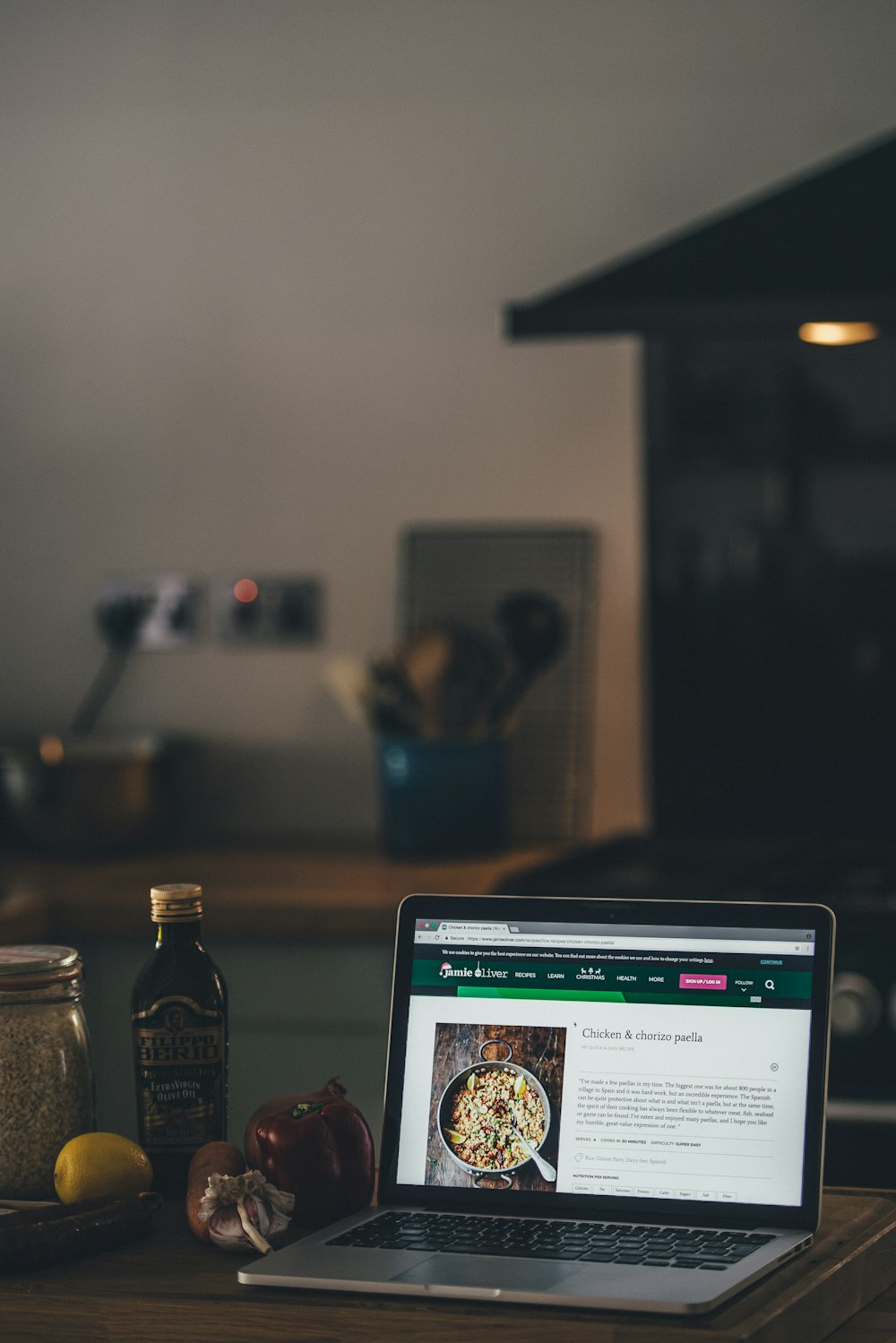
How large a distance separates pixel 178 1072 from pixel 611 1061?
0.30 m

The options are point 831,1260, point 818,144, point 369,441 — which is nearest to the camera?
point 831,1260

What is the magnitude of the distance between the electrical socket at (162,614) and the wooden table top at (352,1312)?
201 cm

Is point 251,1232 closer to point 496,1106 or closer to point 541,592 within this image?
point 496,1106

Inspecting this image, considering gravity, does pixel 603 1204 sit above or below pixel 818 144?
below

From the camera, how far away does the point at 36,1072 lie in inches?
43.7

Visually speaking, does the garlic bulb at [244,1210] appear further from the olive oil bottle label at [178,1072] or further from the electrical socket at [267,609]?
the electrical socket at [267,609]

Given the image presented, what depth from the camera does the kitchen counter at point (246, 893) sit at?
2.23m

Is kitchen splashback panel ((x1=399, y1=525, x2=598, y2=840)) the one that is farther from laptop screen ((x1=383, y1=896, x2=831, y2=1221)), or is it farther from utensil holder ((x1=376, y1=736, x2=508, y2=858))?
laptop screen ((x1=383, y1=896, x2=831, y2=1221))

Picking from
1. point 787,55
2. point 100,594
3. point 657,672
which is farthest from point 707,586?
point 100,594

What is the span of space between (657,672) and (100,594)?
3.39 feet

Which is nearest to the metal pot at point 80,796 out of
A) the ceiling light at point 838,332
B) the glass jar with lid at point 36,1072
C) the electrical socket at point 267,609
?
the electrical socket at point 267,609

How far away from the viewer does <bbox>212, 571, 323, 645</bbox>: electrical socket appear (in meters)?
2.91

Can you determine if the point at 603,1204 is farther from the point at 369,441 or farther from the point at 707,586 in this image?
the point at 369,441

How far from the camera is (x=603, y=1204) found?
3.37 ft
